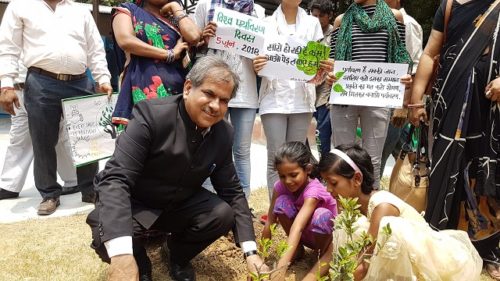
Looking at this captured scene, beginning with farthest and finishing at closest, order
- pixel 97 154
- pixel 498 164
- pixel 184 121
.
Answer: pixel 97 154, pixel 498 164, pixel 184 121

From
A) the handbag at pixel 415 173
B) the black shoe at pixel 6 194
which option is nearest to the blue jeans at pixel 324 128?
the handbag at pixel 415 173

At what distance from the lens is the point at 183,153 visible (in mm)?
2445

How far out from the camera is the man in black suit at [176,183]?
84.9 inches

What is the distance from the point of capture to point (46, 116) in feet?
12.5

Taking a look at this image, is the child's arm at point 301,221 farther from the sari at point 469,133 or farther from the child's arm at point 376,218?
the sari at point 469,133

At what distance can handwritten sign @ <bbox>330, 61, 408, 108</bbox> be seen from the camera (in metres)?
3.39

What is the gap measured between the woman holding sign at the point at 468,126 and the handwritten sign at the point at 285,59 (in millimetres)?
856

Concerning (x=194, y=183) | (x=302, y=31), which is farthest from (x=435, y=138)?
(x=194, y=183)

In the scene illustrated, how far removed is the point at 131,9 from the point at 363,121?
1774 millimetres

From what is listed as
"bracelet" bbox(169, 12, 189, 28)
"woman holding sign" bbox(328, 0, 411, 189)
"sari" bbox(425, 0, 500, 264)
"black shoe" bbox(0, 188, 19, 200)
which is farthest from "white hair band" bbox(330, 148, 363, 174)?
"black shoe" bbox(0, 188, 19, 200)

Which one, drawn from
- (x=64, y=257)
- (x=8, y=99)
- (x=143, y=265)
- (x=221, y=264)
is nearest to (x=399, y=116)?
(x=221, y=264)

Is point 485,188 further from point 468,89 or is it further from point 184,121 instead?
point 184,121

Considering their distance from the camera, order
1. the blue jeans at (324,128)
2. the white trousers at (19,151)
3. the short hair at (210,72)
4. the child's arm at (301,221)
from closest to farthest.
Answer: the short hair at (210,72) → the child's arm at (301,221) → the white trousers at (19,151) → the blue jeans at (324,128)

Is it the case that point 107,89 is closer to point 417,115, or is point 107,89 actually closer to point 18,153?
point 18,153
